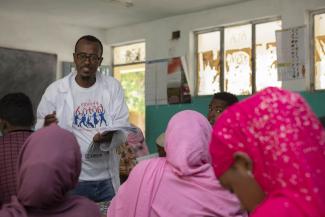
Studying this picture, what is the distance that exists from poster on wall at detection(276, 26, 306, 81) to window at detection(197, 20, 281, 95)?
0.58 ft

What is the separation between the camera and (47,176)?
4.75 feet

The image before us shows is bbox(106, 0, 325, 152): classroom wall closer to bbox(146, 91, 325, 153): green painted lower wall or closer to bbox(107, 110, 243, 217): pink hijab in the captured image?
bbox(146, 91, 325, 153): green painted lower wall

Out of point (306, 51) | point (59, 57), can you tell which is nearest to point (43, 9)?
point (59, 57)

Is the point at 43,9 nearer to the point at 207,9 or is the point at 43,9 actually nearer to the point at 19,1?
the point at 19,1

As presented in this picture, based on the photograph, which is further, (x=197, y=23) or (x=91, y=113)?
(x=197, y=23)

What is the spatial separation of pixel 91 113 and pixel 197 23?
3776mm

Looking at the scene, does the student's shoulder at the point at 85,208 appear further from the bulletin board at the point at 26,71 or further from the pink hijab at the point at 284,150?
the bulletin board at the point at 26,71

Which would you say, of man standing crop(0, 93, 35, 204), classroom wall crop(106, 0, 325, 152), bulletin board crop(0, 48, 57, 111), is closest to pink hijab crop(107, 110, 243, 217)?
man standing crop(0, 93, 35, 204)

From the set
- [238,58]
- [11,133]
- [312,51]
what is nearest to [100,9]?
[238,58]

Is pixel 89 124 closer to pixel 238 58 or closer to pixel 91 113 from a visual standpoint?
pixel 91 113

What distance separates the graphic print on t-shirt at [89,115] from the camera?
Result: 2744mm

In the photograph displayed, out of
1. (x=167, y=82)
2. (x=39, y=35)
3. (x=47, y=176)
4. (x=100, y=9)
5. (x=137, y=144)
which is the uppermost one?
(x=100, y=9)

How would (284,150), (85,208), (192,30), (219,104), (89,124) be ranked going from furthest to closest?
(192,30), (219,104), (89,124), (85,208), (284,150)

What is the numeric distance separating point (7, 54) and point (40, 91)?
26.4 inches
